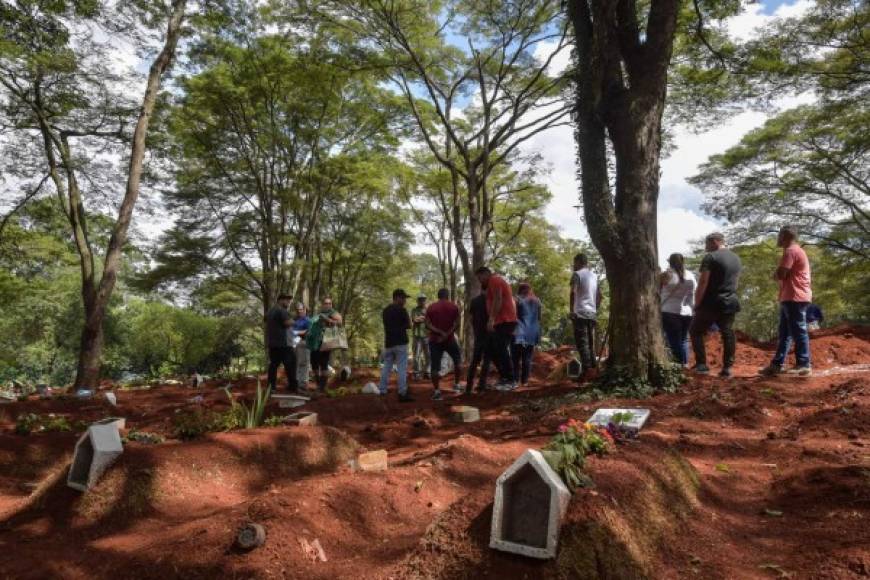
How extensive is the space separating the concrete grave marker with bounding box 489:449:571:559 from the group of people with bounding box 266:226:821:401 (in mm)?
4565

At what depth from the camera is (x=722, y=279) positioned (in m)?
6.18

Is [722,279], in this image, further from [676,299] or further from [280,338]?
[280,338]

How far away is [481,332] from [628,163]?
2932 mm

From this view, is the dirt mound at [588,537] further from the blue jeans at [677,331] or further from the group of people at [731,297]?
the blue jeans at [677,331]

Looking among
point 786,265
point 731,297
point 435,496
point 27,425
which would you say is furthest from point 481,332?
point 27,425

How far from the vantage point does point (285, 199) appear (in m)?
15.3

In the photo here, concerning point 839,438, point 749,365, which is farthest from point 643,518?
point 749,365

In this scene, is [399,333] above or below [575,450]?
above

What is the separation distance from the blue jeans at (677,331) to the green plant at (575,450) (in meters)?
5.01

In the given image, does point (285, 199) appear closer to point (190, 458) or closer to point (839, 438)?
point (190, 458)

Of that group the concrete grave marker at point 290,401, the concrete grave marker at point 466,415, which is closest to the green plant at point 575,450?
the concrete grave marker at point 466,415

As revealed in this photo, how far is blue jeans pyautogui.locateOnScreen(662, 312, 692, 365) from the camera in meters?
7.48

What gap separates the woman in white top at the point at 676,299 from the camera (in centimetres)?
735

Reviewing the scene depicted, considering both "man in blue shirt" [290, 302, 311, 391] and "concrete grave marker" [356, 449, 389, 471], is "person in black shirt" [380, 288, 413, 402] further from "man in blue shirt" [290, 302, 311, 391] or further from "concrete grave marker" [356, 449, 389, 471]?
"concrete grave marker" [356, 449, 389, 471]
